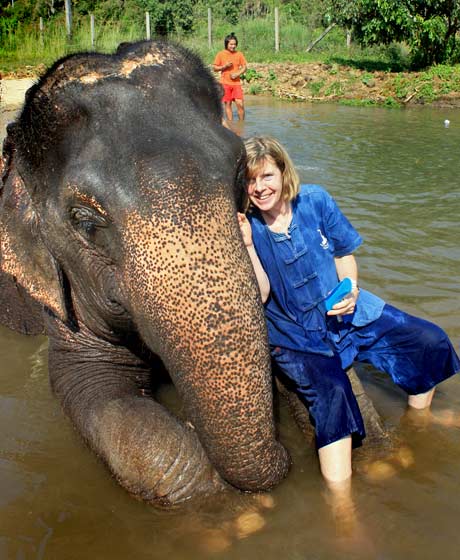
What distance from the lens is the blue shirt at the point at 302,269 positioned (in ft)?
8.63

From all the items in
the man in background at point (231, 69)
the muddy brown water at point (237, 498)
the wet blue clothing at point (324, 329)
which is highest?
the man in background at point (231, 69)

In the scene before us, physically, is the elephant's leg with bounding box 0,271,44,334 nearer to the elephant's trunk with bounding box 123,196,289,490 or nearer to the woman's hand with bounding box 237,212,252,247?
the woman's hand with bounding box 237,212,252,247

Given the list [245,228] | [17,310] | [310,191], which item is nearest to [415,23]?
[17,310]

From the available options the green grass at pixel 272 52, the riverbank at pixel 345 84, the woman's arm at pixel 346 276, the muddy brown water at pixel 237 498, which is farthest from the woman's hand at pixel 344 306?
the riverbank at pixel 345 84

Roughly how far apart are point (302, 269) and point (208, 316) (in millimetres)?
963

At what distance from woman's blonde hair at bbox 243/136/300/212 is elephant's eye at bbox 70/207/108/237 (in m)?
0.65

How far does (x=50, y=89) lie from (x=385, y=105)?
12845 mm

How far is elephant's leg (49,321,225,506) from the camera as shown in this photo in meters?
2.20

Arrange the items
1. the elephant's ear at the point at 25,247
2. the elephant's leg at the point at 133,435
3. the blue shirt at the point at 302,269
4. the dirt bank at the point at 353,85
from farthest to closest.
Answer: the dirt bank at the point at 353,85 → the blue shirt at the point at 302,269 → the elephant's ear at the point at 25,247 → the elephant's leg at the point at 133,435

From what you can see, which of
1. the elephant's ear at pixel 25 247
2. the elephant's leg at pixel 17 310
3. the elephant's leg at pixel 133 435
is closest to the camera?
the elephant's leg at pixel 133 435

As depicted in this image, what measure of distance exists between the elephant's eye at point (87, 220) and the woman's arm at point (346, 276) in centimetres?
99

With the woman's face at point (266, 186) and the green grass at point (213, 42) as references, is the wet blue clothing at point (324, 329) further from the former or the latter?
the green grass at point (213, 42)

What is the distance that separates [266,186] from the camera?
253 cm

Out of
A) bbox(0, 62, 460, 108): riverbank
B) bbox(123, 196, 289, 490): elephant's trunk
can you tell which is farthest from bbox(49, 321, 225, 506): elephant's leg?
bbox(0, 62, 460, 108): riverbank
